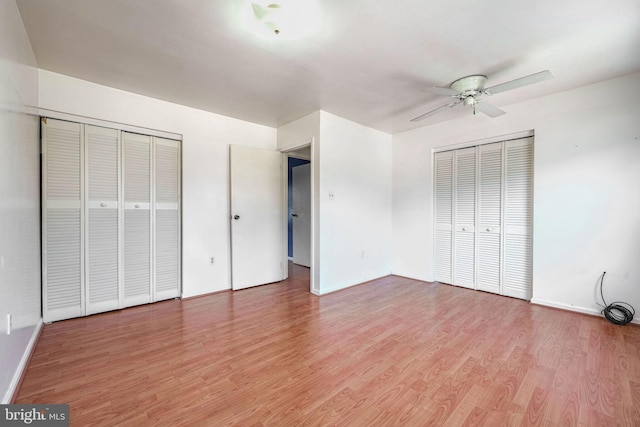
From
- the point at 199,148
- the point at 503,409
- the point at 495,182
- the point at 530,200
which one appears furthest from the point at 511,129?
the point at 199,148

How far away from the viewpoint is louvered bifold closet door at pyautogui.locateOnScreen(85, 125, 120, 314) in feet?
9.27

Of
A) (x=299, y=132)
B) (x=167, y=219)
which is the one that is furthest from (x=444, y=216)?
(x=167, y=219)

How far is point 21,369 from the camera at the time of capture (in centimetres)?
181

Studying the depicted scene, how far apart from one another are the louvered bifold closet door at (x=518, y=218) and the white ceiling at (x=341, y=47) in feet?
2.37

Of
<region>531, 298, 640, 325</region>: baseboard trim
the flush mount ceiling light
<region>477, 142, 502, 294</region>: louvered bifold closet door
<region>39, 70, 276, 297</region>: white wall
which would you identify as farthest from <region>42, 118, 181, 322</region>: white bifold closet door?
<region>531, 298, 640, 325</region>: baseboard trim

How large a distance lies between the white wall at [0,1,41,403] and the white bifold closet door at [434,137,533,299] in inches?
179

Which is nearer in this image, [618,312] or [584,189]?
[618,312]

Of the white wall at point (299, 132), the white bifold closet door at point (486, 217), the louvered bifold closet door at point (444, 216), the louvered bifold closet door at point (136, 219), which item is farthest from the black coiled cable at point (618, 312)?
the louvered bifold closet door at point (136, 219)

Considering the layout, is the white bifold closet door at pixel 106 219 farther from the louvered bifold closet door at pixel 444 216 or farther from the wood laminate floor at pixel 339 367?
the louvered bifold closet door at pixel 444 216

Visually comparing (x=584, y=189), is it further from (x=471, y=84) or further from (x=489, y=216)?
(x=471, y=84)

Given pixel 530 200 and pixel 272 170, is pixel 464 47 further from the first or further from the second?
pixel 272 170

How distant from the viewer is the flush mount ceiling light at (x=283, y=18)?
168 cm

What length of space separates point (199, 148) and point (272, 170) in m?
1.07

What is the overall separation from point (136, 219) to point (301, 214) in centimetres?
311
